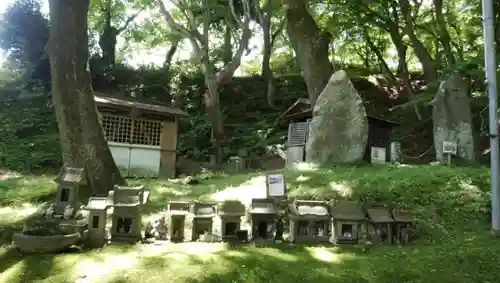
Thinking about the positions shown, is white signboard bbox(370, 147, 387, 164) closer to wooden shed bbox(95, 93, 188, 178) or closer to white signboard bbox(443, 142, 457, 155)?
white signboard bbox(443, 142, 457, 155)

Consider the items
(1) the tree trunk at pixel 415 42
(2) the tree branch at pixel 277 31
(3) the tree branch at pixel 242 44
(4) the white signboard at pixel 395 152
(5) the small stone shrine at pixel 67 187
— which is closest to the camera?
(5) the small stone shrine at pixel 67 187

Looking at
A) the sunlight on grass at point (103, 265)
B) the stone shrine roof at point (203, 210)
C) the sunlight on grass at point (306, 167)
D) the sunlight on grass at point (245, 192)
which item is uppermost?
the sunlight on grass at point (306, 167)

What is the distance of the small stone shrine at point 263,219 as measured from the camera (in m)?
6.83

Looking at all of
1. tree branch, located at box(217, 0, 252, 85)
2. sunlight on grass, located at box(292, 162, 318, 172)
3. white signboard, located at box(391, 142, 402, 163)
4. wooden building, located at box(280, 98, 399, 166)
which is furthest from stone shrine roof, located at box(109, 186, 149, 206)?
white signboard, located at box(391, 142, 402, 163)

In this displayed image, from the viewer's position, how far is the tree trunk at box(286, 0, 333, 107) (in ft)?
47.8

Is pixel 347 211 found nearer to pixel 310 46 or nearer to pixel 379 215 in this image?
pixel 379 215

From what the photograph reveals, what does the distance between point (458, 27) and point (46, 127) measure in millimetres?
21161

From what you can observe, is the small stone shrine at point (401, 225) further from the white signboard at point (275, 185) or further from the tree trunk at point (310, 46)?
the tree trunk at point (310, 46)

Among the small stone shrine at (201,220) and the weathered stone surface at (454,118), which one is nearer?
the small stone shrine at (201,220)

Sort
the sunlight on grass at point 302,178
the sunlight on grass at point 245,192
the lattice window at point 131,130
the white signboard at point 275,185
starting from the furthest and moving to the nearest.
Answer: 1. the lattice window at point 131,130
2. the sunlight on grass at point 302,178
3. the sunlight on grass at point 245,192
4. the white signboard at point 275,185

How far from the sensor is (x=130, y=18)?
88.7 ft

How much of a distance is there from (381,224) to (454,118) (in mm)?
A: 7312

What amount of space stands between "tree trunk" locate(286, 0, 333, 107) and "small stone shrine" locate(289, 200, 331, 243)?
8.02m

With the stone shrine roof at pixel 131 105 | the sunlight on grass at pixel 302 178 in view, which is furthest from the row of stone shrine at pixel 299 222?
the stone shrine roof at pixel 131 105
